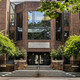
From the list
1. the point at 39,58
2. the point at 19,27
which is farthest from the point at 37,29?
the point at 39,58

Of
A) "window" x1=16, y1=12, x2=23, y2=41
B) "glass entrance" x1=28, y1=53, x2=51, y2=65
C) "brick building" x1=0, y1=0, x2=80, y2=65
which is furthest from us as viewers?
"glass entrance" x1=28, y1=53, x2=51, y2=65

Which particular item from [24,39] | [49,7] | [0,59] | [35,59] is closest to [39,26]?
[24,39]

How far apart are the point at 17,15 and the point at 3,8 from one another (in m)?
3.90

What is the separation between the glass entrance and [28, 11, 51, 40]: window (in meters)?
3.70

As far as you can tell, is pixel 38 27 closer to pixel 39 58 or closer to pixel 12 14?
pixel 39 58

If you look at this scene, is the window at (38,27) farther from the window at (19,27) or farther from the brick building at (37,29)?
the window at (19,27)

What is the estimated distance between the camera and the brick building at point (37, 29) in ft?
110

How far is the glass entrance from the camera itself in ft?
115

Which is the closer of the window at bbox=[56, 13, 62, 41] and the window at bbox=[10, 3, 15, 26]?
the window at bbox=[56, 13, 62, 41]

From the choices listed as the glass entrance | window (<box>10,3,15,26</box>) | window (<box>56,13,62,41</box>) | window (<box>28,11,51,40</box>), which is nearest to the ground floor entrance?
the glass entrance

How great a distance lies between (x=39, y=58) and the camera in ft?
116

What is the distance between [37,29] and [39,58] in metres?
5.95

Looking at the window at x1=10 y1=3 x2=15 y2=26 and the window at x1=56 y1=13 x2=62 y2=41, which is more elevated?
the window at x1=10 y1=3 x2=15 y2=26

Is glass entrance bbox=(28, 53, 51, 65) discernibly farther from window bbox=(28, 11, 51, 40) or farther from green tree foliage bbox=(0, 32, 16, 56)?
green tree foliage bbox=(0, 32, 16, 56)
